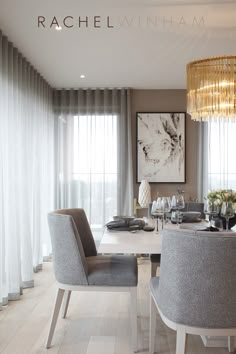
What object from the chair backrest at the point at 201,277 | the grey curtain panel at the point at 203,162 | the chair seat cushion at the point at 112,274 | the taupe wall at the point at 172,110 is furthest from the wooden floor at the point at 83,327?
the grey curtain panel at the point at 203,162

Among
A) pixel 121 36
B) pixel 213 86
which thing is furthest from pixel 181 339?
pixel 121 36

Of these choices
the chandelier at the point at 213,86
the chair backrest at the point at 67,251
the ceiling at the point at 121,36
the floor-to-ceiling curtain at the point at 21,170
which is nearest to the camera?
the chair backrest at the point at 67,251

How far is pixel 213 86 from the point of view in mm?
3256

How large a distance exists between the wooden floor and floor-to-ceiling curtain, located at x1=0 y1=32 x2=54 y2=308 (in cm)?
26

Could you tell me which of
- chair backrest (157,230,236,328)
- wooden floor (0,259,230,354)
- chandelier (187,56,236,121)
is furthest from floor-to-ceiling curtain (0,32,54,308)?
chair backrest (157,230,236,328)

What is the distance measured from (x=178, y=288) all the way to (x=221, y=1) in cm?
209

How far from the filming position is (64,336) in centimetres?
283

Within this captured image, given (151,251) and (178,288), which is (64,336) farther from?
(178,288)

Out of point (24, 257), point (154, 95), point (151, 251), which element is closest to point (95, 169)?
point (154, 95)

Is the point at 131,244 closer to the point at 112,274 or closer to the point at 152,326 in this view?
the point at 112,274

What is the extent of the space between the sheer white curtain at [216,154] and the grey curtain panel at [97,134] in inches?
41.0

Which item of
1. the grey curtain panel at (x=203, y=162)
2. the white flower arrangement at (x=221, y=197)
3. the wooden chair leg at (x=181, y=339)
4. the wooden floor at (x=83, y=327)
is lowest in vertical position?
the wooden floor at (x=83, y=327)

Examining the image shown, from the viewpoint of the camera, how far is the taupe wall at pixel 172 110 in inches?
223

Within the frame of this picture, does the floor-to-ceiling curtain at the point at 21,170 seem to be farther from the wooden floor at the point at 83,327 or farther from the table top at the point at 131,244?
the table top at the point at 131,244
